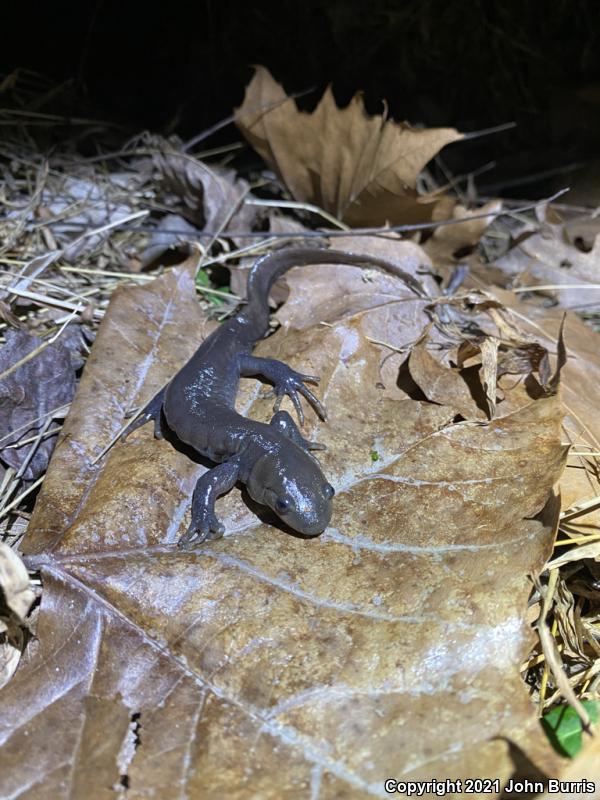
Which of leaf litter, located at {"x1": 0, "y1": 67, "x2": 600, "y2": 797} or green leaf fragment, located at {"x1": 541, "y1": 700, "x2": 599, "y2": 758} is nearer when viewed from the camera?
leaf litter, located at {"x1": 0, "y1": 67, "x2": 600, "y2": 797}

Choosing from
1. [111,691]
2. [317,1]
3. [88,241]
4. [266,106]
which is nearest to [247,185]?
[266,106]

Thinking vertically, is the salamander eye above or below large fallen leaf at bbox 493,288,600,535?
above

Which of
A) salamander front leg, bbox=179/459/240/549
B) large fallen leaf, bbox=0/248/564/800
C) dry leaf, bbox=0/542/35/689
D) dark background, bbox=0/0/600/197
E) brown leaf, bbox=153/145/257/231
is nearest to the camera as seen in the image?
large fallen leaf, bbox=0/248/564/800

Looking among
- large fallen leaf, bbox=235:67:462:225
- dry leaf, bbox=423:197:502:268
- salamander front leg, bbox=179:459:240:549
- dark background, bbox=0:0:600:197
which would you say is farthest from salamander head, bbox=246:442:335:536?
dark background, bbox=0:0:600:197

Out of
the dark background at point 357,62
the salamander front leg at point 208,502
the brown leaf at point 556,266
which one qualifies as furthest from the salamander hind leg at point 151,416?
the dark background at point 357,62

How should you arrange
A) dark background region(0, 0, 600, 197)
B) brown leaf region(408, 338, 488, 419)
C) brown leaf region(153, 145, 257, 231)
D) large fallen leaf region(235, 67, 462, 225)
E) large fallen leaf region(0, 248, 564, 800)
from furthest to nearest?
1. dark background region(0, 0, 600, 197)
2. brown leaf region(153, 145, 257, 231)
3. large fallen leaf region(235, 67, 462, 225)
4. brown leaf region(408, 338, 488, 419)
5. large fallen leaf region(0, 248, 564, 800)

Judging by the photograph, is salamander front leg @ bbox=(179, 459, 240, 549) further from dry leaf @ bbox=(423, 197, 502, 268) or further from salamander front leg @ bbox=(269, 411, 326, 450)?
dry leaf @ bbox=(423, 197, 502, 268)
